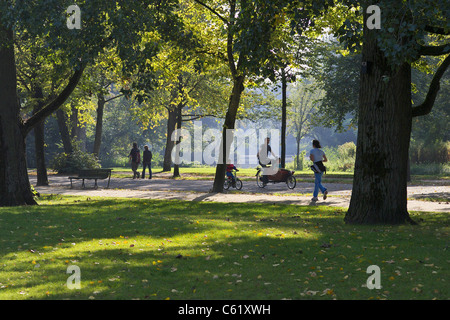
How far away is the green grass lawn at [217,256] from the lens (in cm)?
712

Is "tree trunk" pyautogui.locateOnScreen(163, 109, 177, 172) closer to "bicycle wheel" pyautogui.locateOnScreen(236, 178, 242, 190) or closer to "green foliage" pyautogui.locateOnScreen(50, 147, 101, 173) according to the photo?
"green foliage" pyautogui.locateOnScreen(50, 147, 101, 173)

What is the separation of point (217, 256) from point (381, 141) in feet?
16.6

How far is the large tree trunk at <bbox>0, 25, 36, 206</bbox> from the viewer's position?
16.6 metres

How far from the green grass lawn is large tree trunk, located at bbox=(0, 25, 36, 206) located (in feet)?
7.30

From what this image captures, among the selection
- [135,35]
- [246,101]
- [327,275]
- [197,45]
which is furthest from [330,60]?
[327,275]

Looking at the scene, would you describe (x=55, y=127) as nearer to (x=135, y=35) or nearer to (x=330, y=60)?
(x=330, y=60)

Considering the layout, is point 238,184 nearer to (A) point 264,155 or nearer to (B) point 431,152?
(A) point 264,155

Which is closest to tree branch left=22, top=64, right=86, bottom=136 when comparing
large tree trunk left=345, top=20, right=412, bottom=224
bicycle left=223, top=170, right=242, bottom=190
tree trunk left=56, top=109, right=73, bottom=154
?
bicycle left=223, top=170, right=242, bottom=190

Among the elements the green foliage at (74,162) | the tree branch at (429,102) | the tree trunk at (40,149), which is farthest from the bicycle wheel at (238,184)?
the green foliage at (74,162)

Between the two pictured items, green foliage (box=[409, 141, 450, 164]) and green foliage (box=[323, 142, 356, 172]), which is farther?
green foliage (box=[323, 142, 356, 172])

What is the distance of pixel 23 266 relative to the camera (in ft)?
27.8

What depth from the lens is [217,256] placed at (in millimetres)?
9242

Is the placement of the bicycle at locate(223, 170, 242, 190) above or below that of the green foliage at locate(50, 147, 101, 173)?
below

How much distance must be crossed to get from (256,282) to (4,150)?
11.6 m
